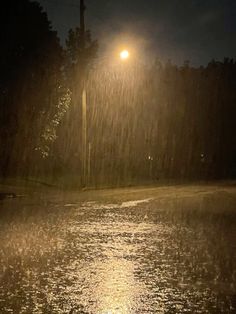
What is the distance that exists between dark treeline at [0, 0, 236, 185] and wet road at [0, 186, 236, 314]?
12220 mm

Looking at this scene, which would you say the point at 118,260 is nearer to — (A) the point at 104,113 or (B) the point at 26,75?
(B) the point at 26,75

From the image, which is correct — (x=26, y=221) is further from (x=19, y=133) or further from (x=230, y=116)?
(x=230, y=116)

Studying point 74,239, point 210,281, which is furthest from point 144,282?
point 74,239

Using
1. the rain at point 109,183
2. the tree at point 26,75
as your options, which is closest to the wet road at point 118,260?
the rain at point 109,183

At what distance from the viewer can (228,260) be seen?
1130 centimetres

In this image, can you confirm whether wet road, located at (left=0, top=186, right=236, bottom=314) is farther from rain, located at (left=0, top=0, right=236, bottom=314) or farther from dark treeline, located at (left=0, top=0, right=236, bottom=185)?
dark treeline, located at (left=0, top=0, right=236, bottom=185)

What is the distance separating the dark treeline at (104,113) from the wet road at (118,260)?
481 inches

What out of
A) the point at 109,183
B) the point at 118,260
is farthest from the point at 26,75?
the point at 118,260

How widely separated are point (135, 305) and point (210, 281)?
1.97 m

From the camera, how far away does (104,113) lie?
5347 centimetres

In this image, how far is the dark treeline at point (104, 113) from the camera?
104 feet

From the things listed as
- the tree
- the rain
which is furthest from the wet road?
the tree

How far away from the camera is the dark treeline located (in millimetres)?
31734

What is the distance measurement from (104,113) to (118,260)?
42662mm
